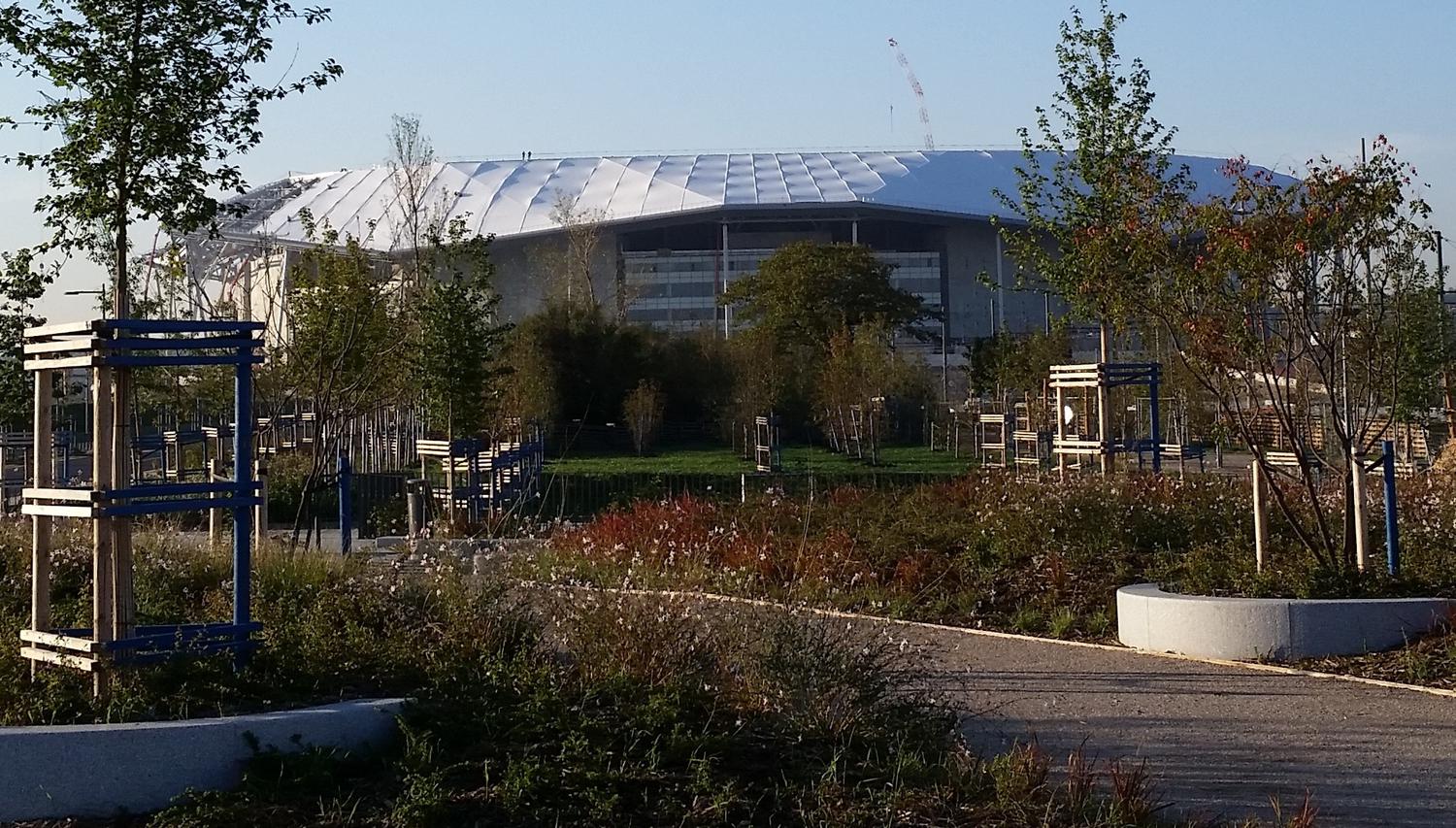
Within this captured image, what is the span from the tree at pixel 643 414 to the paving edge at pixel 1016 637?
29.5m

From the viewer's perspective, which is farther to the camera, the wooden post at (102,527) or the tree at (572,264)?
the tree at (572,264)

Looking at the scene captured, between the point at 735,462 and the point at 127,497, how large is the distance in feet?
89.5

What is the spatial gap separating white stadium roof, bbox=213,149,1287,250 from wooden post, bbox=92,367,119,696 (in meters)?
71.9

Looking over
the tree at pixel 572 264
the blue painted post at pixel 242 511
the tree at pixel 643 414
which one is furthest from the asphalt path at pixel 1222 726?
the tree at pixel 572 264

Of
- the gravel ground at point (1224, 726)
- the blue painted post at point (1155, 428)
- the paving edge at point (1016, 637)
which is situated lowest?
the gravel ground at point (1224, 726)

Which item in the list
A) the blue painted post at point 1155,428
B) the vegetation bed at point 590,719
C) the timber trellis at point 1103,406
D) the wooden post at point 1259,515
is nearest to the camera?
the vegetation bed at point 590,719

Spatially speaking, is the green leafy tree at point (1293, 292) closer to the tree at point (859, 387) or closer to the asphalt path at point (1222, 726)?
the asphalt path at point (1222, 726)

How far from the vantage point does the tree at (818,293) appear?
1971 inches

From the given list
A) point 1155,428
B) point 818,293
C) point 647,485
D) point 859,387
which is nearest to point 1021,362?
point 859,387

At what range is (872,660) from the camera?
19.9 ft

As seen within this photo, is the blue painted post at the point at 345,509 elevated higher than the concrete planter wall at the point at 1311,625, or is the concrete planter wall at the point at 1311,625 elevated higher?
the blue painted post at the point at 345,509

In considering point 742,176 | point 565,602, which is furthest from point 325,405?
point 742,176

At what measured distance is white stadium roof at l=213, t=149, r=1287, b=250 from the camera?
8088 cm

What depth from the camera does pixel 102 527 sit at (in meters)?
5.79
